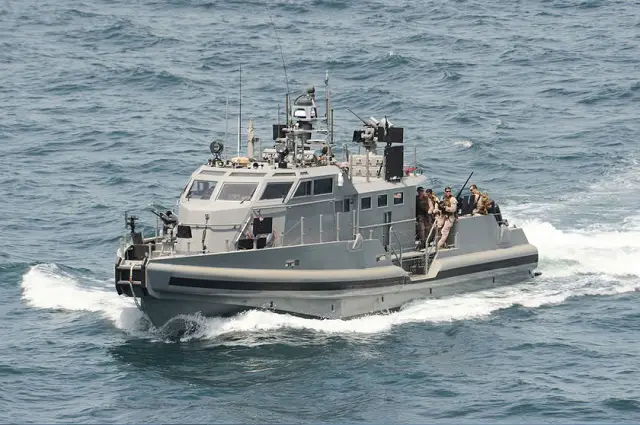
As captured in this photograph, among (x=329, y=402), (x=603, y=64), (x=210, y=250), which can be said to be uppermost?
(x=603, y=64)

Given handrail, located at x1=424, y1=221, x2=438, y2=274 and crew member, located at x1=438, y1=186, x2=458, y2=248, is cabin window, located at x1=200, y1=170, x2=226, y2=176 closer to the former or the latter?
handrail, located at x1=424, y1=221, x2=438, y2=274

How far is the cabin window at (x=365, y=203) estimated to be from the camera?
3519cm

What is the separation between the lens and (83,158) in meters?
50.0

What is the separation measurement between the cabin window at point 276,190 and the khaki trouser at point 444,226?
507 centimetres

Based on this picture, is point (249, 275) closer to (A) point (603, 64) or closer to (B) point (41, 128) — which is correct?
(B) point (41, 128)

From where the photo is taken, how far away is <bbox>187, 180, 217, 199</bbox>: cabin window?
33656 millimetres

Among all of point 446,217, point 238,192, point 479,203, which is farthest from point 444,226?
point 238,192

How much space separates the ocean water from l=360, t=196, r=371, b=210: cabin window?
8.97ft

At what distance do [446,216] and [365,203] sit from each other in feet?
8.48

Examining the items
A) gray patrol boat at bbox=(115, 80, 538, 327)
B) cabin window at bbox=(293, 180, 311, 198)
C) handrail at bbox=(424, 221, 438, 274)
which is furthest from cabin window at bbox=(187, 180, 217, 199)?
handrail at bbox=(424, 221, 438, 274)

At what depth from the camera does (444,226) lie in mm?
36688

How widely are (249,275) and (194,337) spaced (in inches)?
76.7

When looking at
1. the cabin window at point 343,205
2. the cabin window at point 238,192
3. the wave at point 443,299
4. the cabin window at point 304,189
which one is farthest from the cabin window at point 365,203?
the cabin window at point 238,192

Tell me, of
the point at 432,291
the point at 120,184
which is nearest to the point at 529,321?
the point at 432,291
